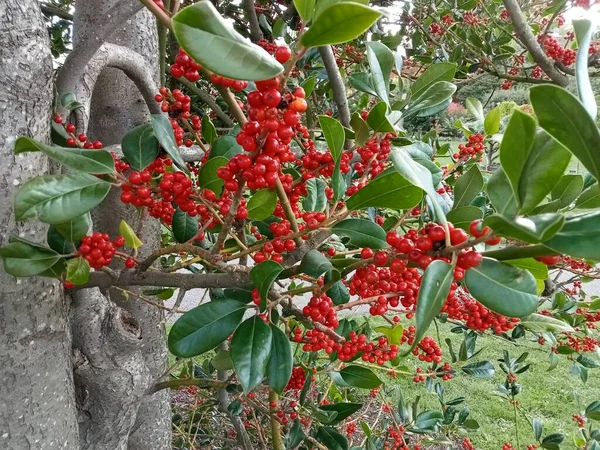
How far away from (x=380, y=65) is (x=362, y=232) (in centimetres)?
31

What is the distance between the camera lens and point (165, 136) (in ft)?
2.44

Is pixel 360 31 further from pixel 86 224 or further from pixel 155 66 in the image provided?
pixel 155 66

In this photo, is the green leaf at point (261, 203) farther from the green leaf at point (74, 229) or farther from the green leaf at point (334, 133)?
the green leaf at point (74, 229)

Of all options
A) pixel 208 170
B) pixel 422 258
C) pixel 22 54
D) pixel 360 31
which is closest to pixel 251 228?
pixel 208 170

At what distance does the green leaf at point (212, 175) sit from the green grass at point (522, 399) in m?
2.92

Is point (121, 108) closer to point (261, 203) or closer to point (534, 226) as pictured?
point (261, 203)

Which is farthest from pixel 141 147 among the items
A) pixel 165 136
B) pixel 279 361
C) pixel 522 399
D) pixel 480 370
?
pixel 522 399

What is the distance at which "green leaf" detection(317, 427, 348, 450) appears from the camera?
4.49 feet

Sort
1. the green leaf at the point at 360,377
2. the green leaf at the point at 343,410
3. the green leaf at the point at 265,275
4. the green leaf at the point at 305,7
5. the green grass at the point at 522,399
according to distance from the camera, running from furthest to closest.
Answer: the green grass at the point at 522,399 < the green leaf at the point at 343,410 < the green leaf at the point at 360,377 < the green leaf at the point at 265,275 < the green leaf at the point at 305,7

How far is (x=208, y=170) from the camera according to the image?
29.0 inches

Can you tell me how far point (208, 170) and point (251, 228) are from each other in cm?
68

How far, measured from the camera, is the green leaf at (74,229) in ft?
2.40

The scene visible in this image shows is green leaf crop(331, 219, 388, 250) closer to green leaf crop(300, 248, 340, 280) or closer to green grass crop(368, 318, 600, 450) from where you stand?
green leaf crop(300, 248, 340, 280)

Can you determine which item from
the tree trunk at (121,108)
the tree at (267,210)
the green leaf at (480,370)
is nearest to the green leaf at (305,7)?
the tree at (267,210)
